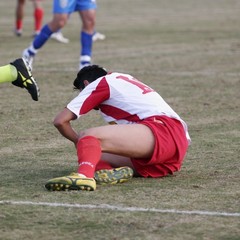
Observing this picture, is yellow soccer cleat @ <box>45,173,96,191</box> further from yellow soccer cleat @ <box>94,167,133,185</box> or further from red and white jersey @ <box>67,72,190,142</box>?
red and white jersey @ <box>67,72,190,142</box>

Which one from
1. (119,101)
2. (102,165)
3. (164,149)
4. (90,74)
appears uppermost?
(90,74)

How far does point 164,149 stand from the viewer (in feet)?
24.1

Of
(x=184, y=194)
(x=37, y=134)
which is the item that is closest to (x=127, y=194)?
(x=184, y=194)

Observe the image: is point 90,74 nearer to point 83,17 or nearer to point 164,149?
point 164,149

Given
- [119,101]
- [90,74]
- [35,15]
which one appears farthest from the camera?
[35,15]

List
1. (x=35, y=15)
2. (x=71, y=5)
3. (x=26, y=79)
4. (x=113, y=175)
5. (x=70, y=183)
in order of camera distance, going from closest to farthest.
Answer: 1. (x=70, y=183)
2. (x=113, y=175)
3. (x=26, y=79)
4. (x=71, y=5)
5. (x=35, y=15)

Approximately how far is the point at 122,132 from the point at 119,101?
300 mm

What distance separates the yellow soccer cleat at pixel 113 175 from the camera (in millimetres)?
7227

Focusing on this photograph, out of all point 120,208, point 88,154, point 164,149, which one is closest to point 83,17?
point 164,149

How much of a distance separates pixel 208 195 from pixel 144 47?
1161 cm

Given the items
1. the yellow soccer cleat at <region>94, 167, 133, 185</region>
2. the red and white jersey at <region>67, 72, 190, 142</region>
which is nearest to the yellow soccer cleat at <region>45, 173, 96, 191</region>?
the yellow soccer cleat at <region>94, 167, 133, 185</region>

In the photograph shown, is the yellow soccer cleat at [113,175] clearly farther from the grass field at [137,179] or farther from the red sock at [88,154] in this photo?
the red sock at [88,154]

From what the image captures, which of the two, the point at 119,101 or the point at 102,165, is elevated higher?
the point at 119,101

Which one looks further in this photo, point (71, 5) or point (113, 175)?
point (71, 5)
